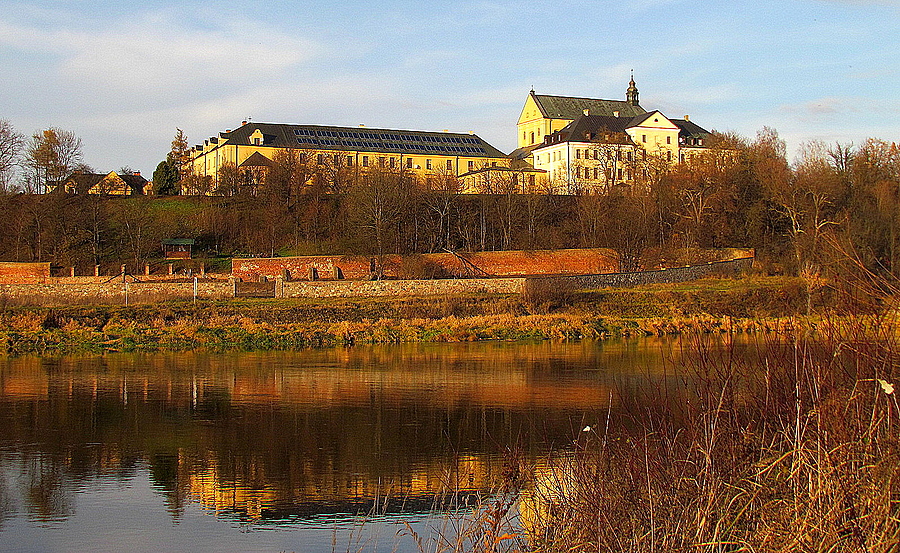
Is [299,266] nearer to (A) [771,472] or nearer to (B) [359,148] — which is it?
(B) [359,148]

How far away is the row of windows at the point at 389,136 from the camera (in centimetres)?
7869

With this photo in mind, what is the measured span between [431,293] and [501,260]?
30.0ft

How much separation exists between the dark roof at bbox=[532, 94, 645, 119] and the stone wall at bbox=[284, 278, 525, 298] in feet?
163

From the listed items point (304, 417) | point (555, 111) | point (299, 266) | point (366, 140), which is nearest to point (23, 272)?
point (299, 266)

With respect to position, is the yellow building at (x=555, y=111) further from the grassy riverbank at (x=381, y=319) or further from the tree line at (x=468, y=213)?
the grassy riverbank at (x=381, y=319)

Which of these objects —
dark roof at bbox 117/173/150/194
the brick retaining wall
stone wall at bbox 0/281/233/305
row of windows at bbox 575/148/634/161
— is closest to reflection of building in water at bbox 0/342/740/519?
stone wall at bbox 0/281/233/305

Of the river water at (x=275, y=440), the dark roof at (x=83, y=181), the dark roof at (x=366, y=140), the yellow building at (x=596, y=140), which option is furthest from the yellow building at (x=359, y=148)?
the river water at (x=275, y=440)

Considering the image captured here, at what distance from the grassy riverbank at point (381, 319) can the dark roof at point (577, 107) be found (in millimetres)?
51681

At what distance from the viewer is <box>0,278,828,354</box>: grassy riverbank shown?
96.8 ft

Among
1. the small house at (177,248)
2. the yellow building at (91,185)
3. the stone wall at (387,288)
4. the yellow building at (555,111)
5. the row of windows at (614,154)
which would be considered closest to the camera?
the stone wall at (387,288)

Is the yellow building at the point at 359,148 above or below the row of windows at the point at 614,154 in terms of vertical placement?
above

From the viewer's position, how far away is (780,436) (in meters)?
7.26

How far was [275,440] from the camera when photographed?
14.4 m

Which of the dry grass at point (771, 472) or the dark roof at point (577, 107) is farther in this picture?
the dark roof at point (577, 107)
